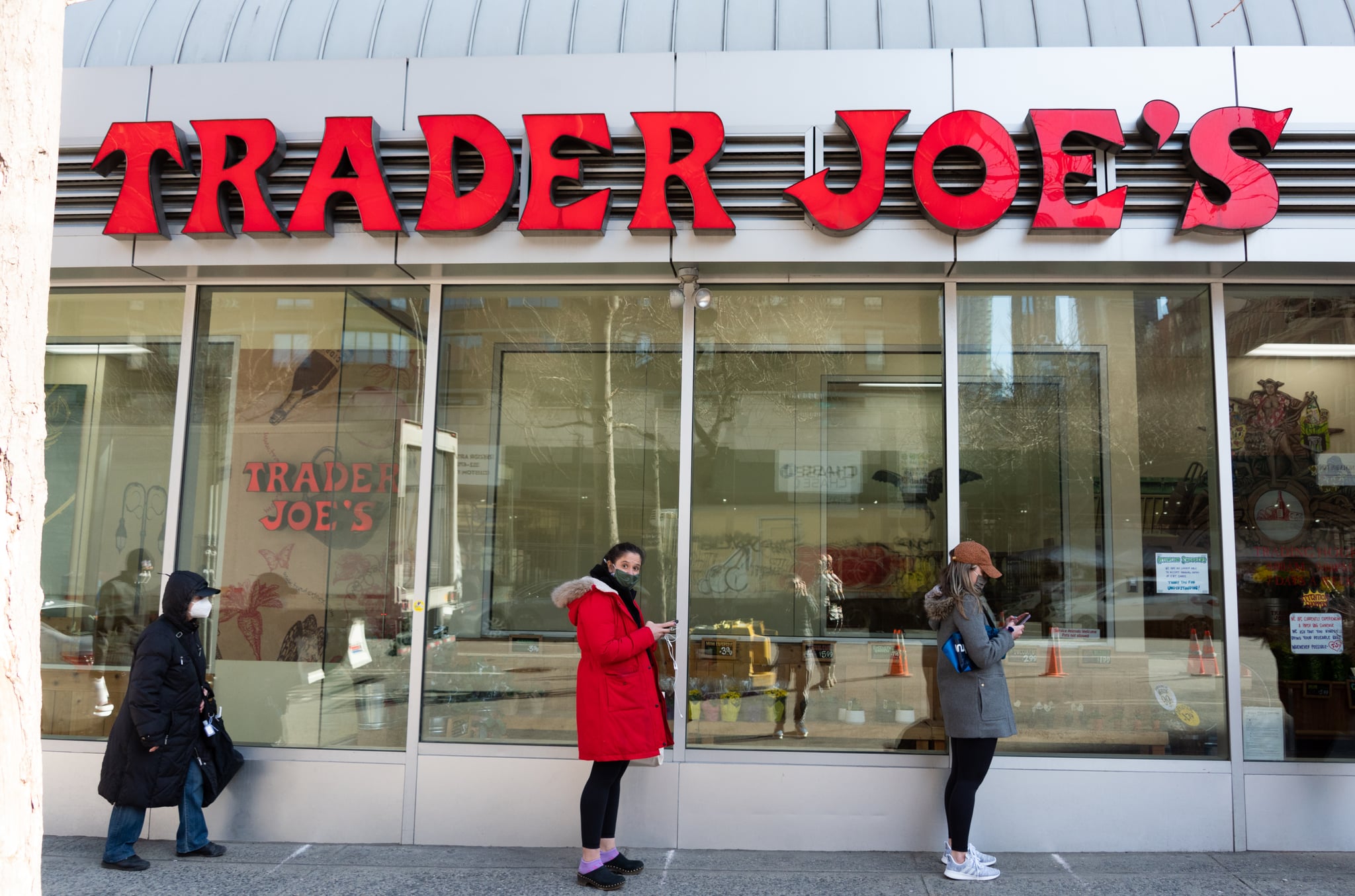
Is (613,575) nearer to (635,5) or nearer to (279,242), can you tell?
(279,242)

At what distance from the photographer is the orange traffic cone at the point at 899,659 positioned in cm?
597

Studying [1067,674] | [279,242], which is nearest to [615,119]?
[279,242]

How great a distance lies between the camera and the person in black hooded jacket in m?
5.13

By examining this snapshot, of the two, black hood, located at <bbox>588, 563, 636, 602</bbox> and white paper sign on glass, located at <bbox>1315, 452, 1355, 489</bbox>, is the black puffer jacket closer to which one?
black hood, located at <bbox>588, 563, 636, 602</bbox>

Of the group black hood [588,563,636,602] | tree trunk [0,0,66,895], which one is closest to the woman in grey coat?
black hood [588,563,636,602]

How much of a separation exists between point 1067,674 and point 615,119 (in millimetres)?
4390

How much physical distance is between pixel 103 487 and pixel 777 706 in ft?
15.5

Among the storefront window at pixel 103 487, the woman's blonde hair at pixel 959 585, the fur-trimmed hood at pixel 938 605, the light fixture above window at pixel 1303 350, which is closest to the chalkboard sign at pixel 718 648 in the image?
the fur-trimmed hood at pixel 938 605

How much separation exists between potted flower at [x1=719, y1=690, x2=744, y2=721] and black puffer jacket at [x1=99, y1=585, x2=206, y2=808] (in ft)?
9.83

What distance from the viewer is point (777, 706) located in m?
5.99

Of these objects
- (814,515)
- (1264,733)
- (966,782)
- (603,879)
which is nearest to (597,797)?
(603,879)

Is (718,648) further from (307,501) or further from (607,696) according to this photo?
(307,501)

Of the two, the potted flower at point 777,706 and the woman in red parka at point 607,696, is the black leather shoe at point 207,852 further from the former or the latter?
the potted flower at point 777,706

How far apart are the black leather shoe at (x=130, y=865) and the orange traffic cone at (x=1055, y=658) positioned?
5.28m
